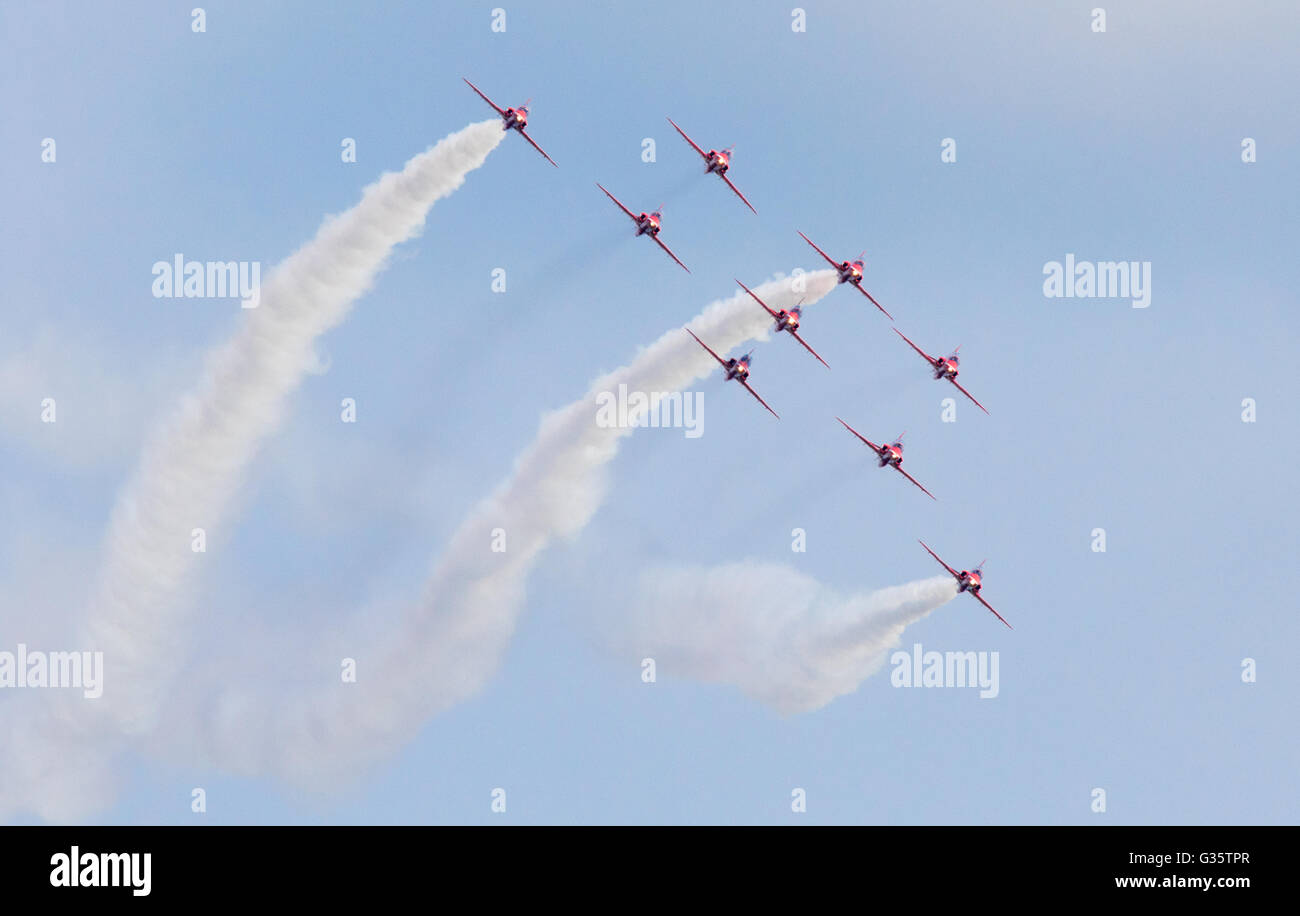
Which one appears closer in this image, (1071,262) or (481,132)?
(481,132)

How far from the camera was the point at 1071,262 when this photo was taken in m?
98.7

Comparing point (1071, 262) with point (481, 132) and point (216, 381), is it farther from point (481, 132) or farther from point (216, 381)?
point (216, 381)

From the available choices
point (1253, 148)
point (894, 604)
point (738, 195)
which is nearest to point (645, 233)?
point (738, 195)

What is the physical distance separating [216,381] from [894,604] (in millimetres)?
28494

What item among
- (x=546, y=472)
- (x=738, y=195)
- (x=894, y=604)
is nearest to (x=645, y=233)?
(x=738, y=195)

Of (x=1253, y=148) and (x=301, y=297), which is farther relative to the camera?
(x=1253, y=148)

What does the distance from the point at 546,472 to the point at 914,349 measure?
16431 millimetres

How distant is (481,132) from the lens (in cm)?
9019

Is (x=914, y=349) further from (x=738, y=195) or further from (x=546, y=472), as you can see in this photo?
(x=546, y=472)
